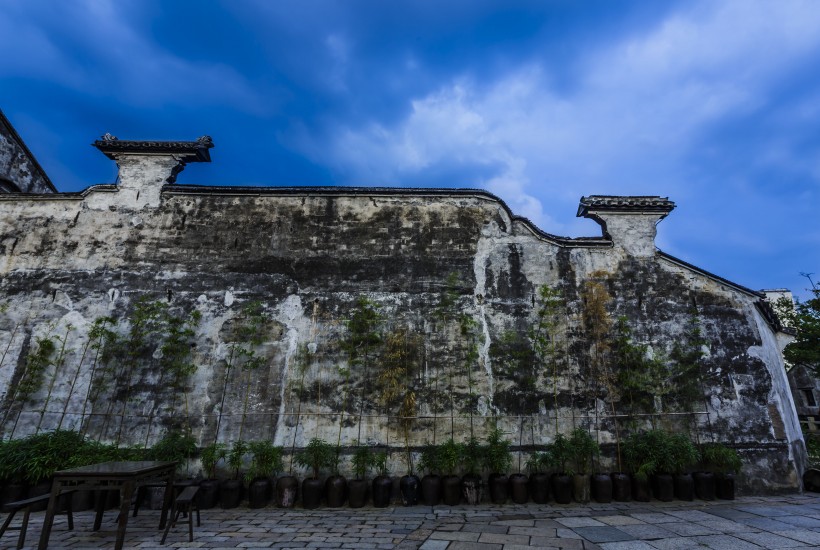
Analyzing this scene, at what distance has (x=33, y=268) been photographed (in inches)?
344

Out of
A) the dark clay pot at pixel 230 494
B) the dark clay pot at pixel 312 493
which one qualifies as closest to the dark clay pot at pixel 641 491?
the dark clay pot at pixel 312 493

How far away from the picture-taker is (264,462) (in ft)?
23.4

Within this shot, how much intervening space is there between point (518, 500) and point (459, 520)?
1497 mm

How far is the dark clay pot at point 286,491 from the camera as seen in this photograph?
680 cm

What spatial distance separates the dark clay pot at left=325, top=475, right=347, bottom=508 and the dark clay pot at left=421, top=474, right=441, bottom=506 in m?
1.29

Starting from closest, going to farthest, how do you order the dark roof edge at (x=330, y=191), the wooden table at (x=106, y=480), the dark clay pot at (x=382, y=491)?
1. the wooden table at (x=106, y=480)
2. the dark clay pot at (x=382, y=491)
3. the dark roof edge at (x=330, y=191)

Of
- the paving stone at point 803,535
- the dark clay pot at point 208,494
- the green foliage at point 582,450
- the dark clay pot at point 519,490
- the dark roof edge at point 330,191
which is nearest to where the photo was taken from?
the paving stone at point 803,535

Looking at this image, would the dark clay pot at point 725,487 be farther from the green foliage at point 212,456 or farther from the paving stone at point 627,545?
the green foliage at point 212,456

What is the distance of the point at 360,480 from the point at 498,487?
226cm

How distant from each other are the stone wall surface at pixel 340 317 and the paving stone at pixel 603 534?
2316mm

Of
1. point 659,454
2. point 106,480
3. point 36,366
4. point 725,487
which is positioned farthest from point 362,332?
point 725,487

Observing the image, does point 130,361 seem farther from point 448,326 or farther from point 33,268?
point 448,326

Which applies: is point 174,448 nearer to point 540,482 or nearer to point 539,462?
point 540,482

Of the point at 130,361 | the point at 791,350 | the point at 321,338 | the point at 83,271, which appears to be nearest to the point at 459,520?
the point at 321,338
